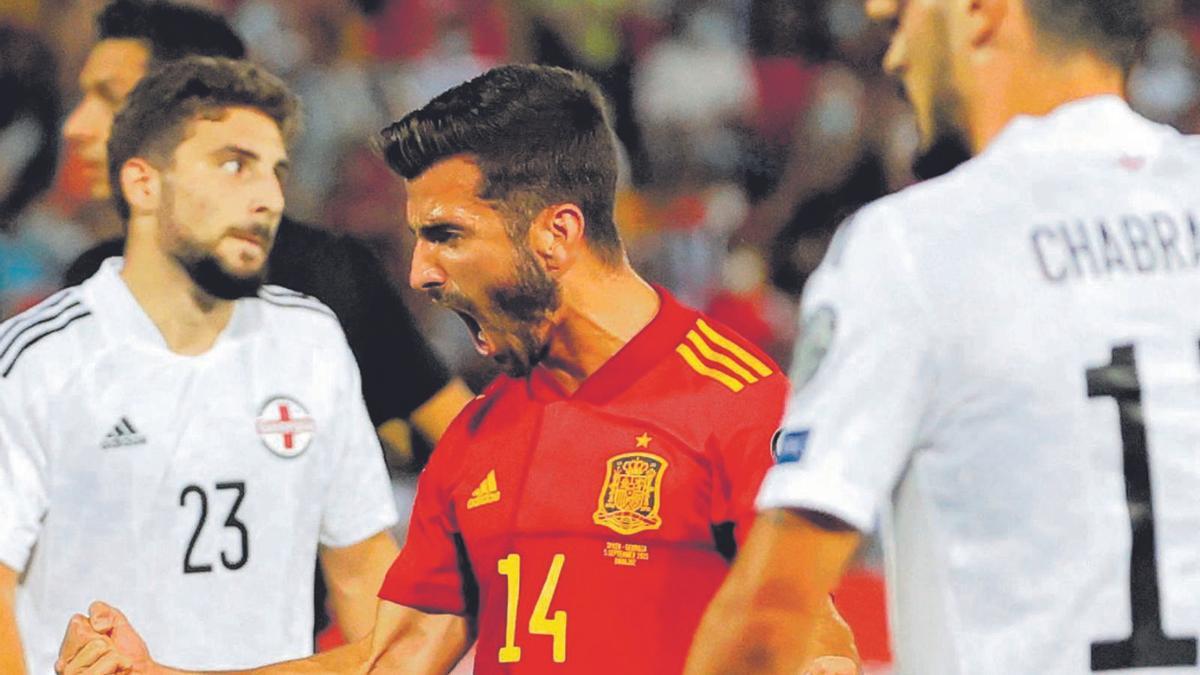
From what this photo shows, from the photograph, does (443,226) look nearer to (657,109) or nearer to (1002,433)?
(1002,433)

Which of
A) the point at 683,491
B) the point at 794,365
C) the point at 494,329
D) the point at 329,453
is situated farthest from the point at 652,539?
the point at 329,453

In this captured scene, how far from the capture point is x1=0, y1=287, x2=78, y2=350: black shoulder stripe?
452 centimetres

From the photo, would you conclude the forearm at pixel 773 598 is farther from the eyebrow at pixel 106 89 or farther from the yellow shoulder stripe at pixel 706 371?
the eyebrow at pixel 106 89

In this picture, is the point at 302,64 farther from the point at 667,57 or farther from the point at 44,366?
the point at 44,366

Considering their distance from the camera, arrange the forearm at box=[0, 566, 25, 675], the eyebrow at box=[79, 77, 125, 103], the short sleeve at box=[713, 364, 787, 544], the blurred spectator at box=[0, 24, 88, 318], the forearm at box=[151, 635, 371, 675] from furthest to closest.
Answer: the blurred spectator at box=[0, 24, 88, 318], the eyebrow at box=[79, 77, 125, 103], the forearm at box=[0, 566, 25, 675], the forearm at box=[151, 635, 371, 675], the short sleeve at box=[713, 364, 787, 544]

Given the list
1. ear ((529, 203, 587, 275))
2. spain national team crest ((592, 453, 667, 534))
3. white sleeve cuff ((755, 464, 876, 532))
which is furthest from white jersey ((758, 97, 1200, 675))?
ear ((529, 203, 587, 275))

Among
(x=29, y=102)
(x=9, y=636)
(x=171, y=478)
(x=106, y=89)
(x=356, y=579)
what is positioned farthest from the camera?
(x=29, y=102)

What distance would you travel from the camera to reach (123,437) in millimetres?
4492

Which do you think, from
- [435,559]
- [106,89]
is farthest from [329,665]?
[106,89]

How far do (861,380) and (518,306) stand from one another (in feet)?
4.35

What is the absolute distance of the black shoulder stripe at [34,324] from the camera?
14.7 ft

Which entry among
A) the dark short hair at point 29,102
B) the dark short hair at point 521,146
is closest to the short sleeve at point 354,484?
the dark short hair at point 521,146

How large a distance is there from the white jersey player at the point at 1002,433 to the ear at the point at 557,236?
1.24 m

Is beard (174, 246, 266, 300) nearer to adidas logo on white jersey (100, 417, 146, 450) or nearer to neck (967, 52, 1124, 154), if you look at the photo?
adidas logo on white jersey (100, 417, 146, 450)
